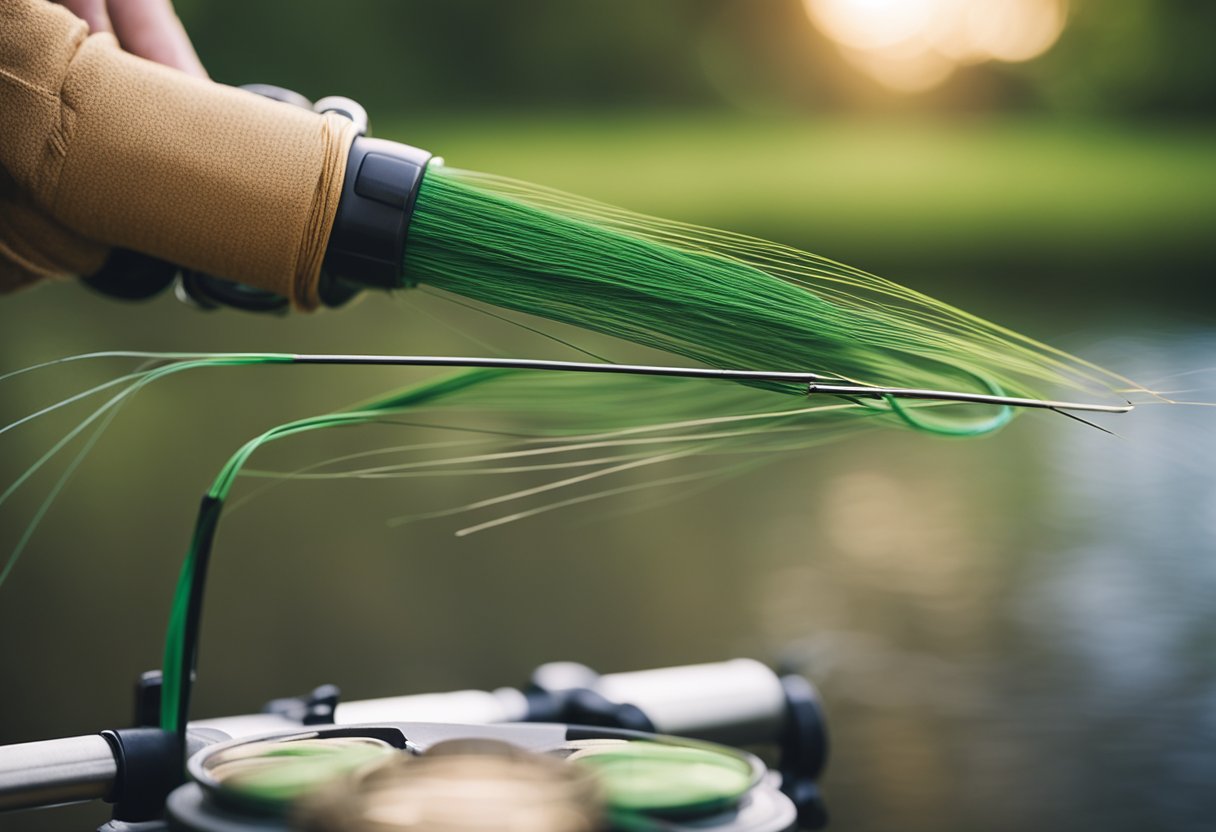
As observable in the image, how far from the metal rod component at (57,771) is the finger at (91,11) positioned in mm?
231

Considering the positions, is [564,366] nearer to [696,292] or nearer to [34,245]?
[696,292]

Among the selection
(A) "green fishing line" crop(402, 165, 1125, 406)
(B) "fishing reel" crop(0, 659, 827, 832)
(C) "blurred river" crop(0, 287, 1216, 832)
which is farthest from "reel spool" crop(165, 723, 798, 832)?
(C) "blurred river" crop(0, 287, 1216, 832)

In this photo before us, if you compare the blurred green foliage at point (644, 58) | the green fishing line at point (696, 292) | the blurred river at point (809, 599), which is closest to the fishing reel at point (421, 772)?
the green fishing line at point (696, 292)

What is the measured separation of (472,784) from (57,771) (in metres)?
0.16

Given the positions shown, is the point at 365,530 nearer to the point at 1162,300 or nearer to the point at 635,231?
the point at 635,231

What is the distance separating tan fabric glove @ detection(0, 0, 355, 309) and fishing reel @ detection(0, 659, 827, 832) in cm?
14

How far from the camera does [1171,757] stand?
1082 mm

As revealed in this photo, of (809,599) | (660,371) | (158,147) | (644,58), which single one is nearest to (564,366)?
(660,371)

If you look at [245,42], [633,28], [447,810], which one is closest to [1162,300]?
[633,28]

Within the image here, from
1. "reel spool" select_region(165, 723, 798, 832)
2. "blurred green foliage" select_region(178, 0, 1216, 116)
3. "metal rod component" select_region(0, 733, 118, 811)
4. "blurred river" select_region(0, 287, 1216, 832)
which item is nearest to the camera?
"reel spool" select_region(165, 723, 798, 832)

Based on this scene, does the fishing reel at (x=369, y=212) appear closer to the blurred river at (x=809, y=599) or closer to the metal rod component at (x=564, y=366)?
the metal rod component at (x=564, y=366)

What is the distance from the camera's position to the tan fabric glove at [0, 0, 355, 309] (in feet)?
1.08

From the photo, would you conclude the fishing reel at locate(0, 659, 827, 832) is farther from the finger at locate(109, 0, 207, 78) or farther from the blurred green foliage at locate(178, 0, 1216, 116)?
the blurred green foliage at locate(178, 0, 1216, 116)

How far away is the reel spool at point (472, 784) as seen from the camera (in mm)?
211
